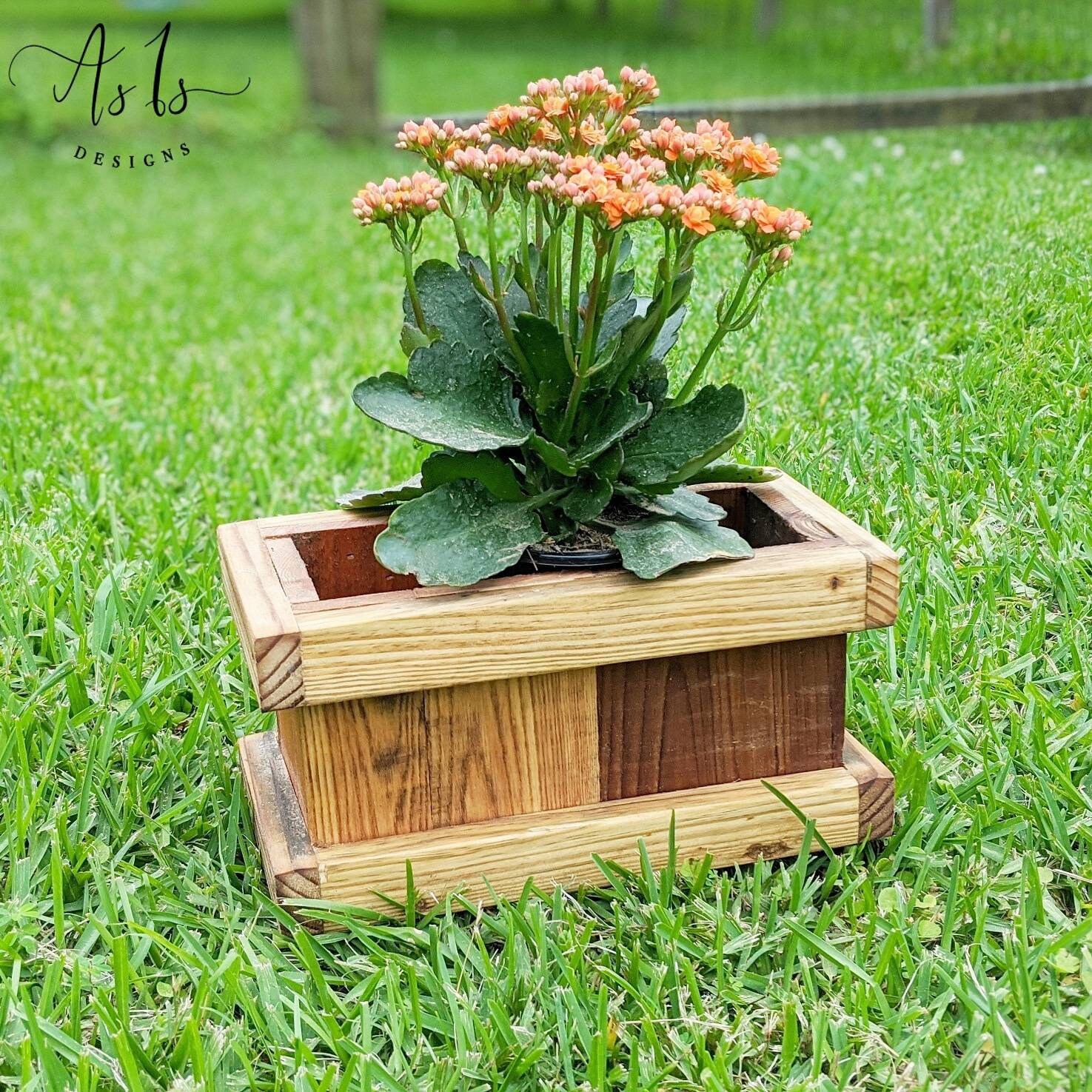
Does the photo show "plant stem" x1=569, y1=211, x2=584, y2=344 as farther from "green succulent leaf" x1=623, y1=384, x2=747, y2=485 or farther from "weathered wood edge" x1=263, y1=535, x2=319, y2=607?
"weathered wood edge" x1=263, y1=535, x2=319, y2=607

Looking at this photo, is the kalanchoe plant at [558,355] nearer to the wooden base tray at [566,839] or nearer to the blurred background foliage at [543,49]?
the wooden base tray at [566,839]

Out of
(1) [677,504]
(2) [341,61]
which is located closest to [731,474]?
(1) [677,504]

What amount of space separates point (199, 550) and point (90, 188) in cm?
440

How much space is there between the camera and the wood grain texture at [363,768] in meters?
1.31

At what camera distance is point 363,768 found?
134 centimetres

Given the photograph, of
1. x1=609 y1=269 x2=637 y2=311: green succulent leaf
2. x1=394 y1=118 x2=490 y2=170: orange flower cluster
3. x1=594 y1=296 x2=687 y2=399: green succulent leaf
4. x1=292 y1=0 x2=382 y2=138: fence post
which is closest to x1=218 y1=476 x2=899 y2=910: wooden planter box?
x1=594 y1=296 x2=687 y2=399: green succulent leaf

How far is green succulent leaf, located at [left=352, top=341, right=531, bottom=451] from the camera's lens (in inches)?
53.6

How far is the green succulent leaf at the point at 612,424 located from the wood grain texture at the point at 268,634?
0.33 m

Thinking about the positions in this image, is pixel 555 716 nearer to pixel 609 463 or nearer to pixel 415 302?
pixel 609 463

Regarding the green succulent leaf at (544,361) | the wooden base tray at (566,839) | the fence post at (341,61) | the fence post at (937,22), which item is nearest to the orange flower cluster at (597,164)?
the green succulent leaf at (544,361)

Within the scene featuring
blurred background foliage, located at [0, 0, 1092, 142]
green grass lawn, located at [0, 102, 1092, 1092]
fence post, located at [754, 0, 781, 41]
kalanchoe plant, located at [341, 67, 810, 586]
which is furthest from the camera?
fence post, located at [754, 0, 781, 41]

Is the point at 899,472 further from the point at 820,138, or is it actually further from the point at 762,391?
the point at 820,138

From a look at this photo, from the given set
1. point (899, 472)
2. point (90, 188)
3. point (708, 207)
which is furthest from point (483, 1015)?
point (90, 188)

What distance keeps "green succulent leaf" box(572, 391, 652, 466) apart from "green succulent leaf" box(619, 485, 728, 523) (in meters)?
0.06
